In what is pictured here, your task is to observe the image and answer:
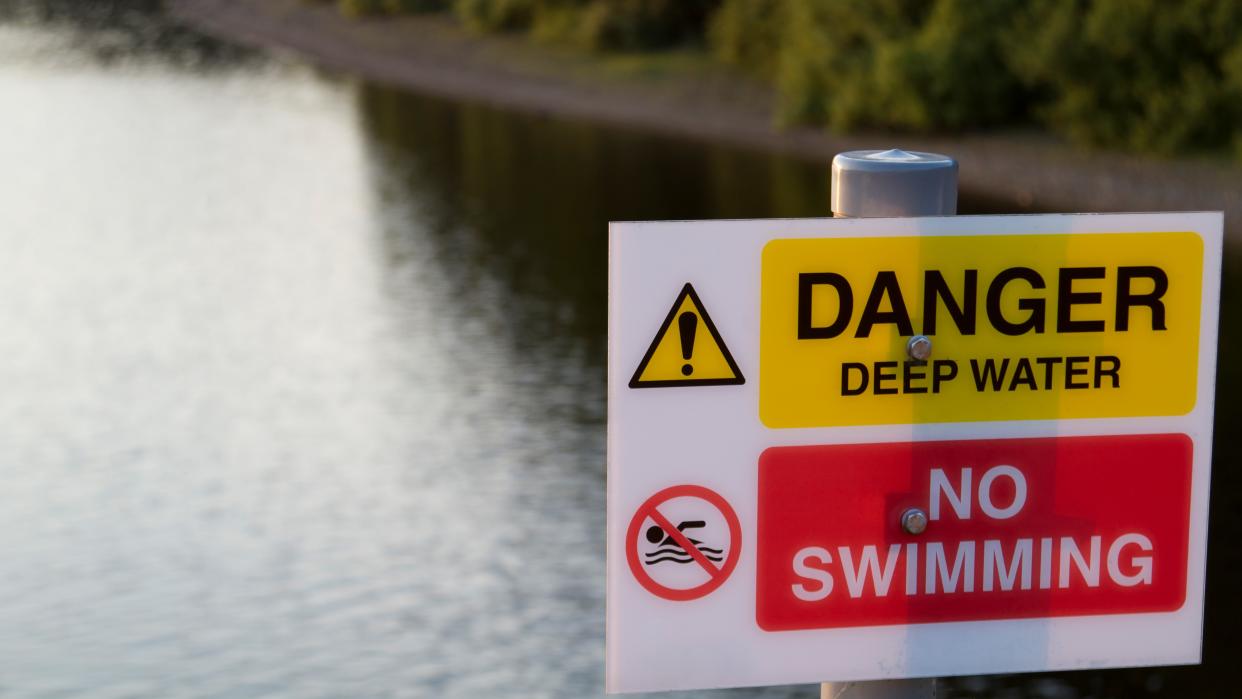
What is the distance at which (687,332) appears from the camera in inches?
99.0

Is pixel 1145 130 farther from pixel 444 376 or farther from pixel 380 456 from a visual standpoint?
pixel 380 456

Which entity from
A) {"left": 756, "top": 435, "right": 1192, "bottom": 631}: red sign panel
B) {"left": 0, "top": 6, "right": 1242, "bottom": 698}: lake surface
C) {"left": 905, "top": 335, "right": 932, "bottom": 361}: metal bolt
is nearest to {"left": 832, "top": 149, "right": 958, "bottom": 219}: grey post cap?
{"left": 905, "top": 335, "right": 932, "bottom": 361}: metal bolt

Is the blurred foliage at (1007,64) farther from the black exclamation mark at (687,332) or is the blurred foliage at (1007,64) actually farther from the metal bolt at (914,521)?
the black exclamation mark at (687,332)

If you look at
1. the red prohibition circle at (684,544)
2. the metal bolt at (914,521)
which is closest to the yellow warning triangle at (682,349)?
the red prohibition circle at (684,544)

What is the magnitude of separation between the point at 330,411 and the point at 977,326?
20.1 meters

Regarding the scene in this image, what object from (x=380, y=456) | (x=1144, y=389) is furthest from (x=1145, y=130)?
(x=1144, y=389)

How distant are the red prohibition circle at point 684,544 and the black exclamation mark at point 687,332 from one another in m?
0.18

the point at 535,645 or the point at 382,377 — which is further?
the point at 382,377

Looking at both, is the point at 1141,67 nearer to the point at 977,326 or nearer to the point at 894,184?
the point at 977,326

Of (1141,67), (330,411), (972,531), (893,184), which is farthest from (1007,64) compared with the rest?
(893,184)

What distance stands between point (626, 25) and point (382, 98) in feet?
24.5

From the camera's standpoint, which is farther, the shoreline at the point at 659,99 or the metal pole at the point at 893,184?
the shoreline at the point at 659,99

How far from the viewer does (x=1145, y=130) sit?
3484 centimetres

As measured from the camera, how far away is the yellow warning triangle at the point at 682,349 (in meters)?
2.50
